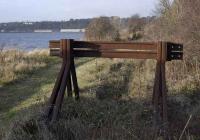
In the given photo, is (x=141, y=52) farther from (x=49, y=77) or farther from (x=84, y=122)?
(x=49, y=77)

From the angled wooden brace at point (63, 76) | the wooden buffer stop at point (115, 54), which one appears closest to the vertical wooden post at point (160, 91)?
the wooden buffer stop at point (115, 54)

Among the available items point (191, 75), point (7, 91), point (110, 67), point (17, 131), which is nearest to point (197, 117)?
point (17, 131)

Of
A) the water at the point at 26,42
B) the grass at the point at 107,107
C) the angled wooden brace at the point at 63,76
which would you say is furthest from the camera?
the water at the point at 26,42

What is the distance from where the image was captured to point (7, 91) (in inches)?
656

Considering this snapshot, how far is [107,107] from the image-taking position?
34.2ft

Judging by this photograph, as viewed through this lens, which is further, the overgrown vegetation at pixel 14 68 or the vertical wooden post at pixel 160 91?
the overgrown vegetation at pixel 14 68

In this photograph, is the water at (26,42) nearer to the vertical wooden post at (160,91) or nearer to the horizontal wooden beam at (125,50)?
the horizontal wooden beam at (125,50)

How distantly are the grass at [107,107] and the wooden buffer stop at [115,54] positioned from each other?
0.87 ft

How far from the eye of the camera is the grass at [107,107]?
8609 millimetres

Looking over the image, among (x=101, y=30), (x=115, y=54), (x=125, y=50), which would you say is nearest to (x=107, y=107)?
(x=115, y=54)

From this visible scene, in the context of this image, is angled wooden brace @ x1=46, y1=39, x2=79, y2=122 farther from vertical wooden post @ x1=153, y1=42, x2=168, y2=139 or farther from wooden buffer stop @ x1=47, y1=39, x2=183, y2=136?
vertical wooden post @ x1=153, y1=42, x2=168, y2=139

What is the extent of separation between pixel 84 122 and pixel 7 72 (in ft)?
35.3

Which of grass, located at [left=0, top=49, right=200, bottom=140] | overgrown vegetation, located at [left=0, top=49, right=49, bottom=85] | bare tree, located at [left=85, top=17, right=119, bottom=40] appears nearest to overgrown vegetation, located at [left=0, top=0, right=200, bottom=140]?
grass, located at [left=0, top=49, right=200, bottom=140]

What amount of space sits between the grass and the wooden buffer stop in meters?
0.27
